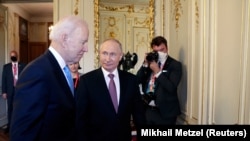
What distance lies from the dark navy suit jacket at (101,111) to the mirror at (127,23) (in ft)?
5.20

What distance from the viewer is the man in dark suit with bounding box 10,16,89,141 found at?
1.24 m

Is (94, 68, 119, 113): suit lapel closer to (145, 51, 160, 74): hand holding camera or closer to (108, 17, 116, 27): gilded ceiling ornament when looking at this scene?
(145, 51, 160, 74): hand holding camera

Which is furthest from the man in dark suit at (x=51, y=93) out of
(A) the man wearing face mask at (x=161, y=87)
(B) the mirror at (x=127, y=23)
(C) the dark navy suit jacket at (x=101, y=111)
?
(B) the mirror at (x=127, y=23)

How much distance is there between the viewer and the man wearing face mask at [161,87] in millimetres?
2762

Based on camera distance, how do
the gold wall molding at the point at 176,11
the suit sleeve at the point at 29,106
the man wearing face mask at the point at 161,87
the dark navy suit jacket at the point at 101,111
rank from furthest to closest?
the gold wall molding at the point at 176,11
the man wearing face mask at the point at 161,87
the dark navy suit jacket at the point at 101,111
the suit sleeve at the point at 29,106

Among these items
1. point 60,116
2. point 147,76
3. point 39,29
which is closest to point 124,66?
point 147,76

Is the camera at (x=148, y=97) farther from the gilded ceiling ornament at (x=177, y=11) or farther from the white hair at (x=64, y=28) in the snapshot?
the white hair at (x=64, y=28)

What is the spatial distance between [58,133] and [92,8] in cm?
276

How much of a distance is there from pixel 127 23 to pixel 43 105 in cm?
261

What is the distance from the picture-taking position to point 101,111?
206 centimetres

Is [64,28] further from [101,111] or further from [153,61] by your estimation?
[153,61]

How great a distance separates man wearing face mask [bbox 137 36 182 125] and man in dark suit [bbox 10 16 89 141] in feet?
4.73

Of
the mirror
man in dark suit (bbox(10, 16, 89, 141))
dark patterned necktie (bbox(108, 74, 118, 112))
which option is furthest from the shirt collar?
the mirror

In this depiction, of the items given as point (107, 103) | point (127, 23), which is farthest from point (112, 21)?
point (107, 103)
